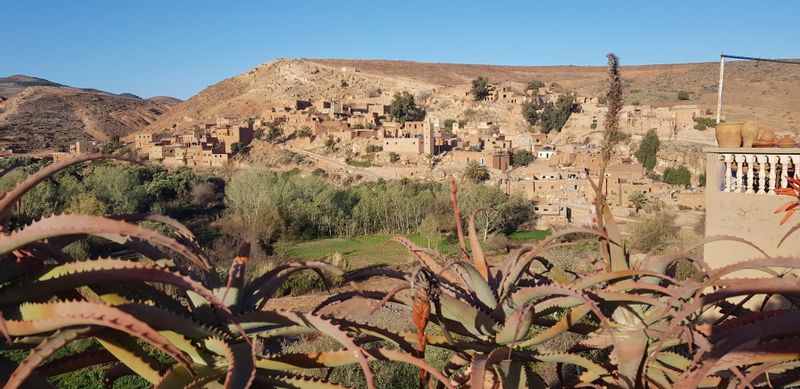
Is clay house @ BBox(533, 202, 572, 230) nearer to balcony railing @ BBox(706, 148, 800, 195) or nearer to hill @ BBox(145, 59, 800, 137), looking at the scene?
balcony railing @ BBox(706, 148, 800, 195)

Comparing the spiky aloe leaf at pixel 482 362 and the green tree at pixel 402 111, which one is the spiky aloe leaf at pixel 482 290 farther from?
the green tree at pixel 402 111

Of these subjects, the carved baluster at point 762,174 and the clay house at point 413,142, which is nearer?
the carved baluster at point 762,174

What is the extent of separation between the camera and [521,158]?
3906 centimetres

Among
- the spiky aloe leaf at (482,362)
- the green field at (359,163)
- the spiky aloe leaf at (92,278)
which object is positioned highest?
the spiky aloe leaf at (92,278)

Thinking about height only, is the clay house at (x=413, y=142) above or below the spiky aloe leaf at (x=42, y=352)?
below

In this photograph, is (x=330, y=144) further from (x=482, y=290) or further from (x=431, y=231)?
(x=482, y=290)

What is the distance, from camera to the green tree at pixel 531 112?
5450 cm

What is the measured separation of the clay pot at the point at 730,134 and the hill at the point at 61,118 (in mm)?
49709

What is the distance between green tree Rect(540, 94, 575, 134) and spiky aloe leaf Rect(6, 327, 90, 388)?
5227cm

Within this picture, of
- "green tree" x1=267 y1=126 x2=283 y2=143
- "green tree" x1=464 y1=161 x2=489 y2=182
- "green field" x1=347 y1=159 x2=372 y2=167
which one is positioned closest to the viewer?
"green tree" x1=464 y1=161 x2=489 y2=182

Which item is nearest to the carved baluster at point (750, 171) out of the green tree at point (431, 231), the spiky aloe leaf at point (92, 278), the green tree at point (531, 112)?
the spiky aloe leaf at point (92, 278)

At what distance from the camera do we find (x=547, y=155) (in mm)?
39531

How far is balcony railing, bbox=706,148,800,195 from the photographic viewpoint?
14.3ft

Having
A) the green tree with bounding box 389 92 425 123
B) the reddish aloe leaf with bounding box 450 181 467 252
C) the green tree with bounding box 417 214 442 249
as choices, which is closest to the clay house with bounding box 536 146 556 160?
the green tree with bounding box 417 214 442 249
